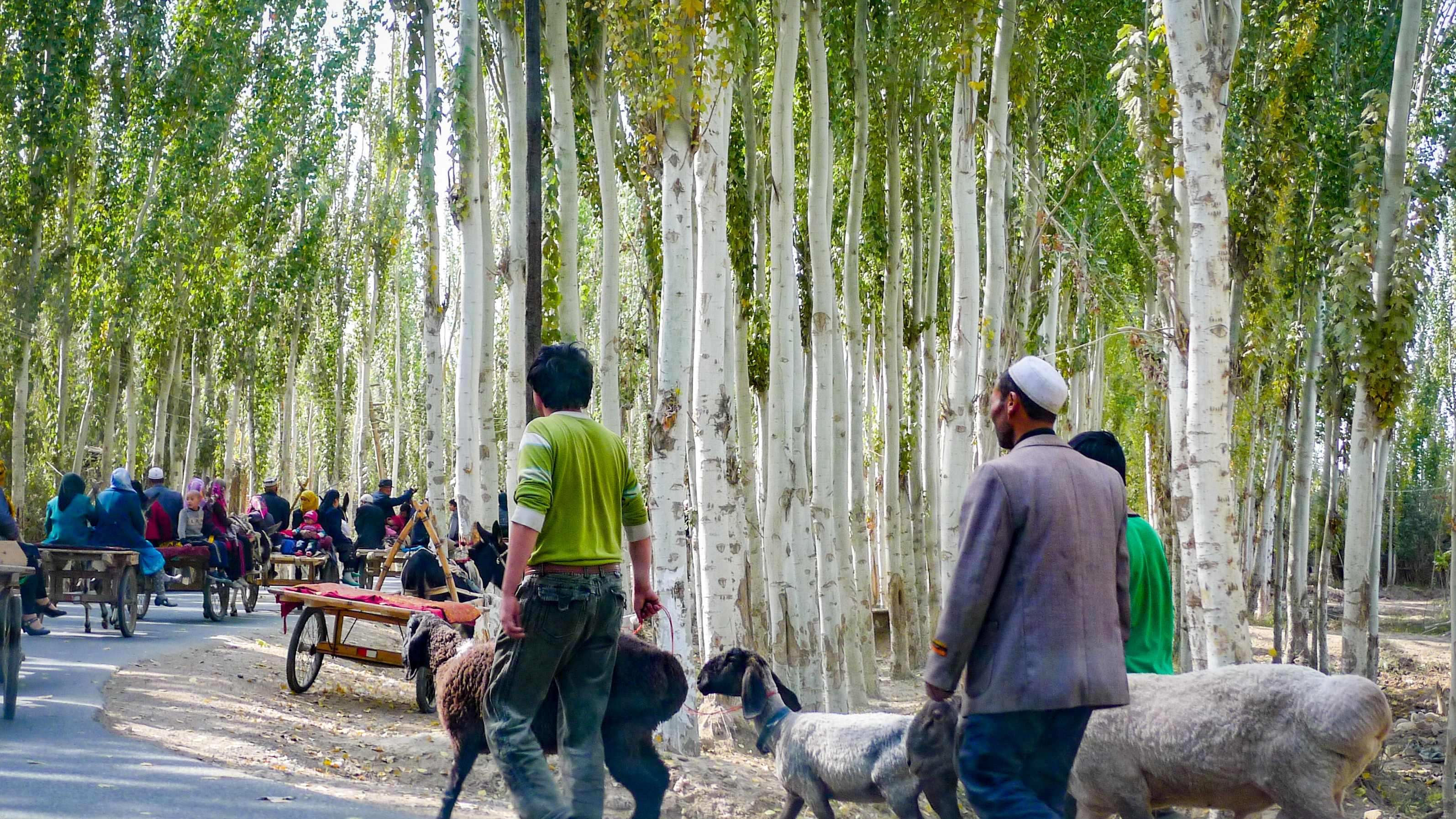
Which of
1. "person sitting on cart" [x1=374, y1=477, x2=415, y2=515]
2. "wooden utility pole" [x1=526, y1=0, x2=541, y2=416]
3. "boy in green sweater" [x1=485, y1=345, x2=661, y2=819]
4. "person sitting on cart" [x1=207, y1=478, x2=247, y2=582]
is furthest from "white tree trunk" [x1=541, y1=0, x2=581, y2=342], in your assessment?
"boy in green sweater" [x1=485, y1=345, x2=661, y2=819]

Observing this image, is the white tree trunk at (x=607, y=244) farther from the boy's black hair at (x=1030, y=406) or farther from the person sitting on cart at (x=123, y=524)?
the boy's black hair at (x=1030, y=406)

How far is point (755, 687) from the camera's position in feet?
20.9

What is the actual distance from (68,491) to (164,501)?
443cm

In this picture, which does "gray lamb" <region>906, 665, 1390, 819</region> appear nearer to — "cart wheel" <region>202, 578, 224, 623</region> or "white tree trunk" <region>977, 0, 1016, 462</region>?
"white tree trunk" <region>977, 0, 1016, 462</region>

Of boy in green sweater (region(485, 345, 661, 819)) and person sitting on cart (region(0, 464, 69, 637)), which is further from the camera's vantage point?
person sitting on cart (region(0, 464, 69, 637))

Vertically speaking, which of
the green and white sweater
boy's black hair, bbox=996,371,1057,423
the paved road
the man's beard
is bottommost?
the paved road

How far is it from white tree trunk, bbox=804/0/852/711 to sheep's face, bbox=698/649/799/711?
492 centimetres

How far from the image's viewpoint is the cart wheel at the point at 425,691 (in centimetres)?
1014

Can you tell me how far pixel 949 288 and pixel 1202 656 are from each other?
641 inches

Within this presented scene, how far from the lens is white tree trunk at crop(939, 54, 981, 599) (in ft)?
38.4

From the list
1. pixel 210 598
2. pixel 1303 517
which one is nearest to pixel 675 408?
pixel 210 598

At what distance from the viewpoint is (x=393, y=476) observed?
3953 cm

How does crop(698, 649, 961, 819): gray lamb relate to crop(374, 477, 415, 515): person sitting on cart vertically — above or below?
below

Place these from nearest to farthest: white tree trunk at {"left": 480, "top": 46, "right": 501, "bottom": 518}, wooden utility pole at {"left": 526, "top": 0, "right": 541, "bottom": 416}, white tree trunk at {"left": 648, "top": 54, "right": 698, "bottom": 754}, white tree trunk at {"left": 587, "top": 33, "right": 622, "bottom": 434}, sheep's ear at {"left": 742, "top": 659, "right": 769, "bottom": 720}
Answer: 1. sheep's ear at {"left": 742, "top": 659, "right": 769, "bottom": 720}
2. white tree trunk at {"left": 648, "top": 54, "right": 698, "bottom": 754}
3. wooden utility pole at {"left": 526, "top": 0, "right": 541, "bottom": 416}
4. white tree trunk at {"left": 587, "top": 33, "right": 622, "bottom": 434}
5. white tree trunk at {"left": 480, "top": 46, "right": 501, "bottom": 518}
